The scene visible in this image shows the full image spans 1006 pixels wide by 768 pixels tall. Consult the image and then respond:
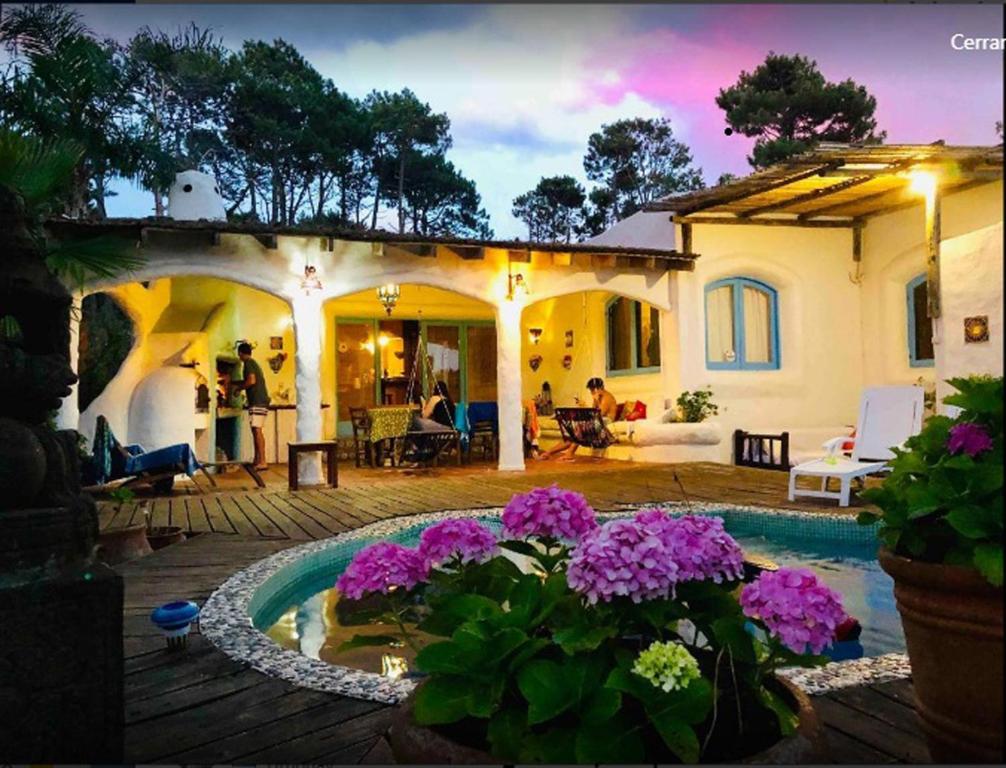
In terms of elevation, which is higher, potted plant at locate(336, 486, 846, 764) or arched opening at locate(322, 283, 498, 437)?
arched opening at locate(322, 283, 498, 437)

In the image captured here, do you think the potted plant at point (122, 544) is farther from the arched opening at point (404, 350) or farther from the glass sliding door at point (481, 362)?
the glass sliding door at point (481, 362)

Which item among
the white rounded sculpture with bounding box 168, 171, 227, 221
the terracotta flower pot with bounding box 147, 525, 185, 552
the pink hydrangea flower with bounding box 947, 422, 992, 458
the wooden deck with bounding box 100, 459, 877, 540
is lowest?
the terracotta flower pot with bounding box 147, 525, 185, 552

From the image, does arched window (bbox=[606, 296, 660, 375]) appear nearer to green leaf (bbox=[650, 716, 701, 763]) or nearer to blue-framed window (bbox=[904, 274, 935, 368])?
blue-framed window (bbox=[904, 274, 935, 368])

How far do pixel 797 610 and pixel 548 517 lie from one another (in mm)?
604

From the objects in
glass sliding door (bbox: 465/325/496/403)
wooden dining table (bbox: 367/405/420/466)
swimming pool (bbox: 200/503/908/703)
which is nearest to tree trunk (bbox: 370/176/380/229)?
glass sliding door (bbox: 465/325/496/403)

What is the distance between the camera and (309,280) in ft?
28.7

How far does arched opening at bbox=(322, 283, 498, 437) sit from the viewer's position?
1309 centimetres

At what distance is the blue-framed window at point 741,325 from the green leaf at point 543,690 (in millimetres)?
9817

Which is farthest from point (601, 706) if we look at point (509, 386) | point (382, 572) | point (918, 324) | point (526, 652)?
point (918, 324)

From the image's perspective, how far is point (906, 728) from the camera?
200cm

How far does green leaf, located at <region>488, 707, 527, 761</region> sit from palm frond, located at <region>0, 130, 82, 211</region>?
177 inches

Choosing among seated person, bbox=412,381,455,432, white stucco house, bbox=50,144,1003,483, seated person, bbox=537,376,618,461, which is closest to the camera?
white stucco house, bbox=50,144,1003,483

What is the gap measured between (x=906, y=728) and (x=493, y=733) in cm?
133

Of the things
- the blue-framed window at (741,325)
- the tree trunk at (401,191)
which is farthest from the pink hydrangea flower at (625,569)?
the tree trunk at (401,191)
